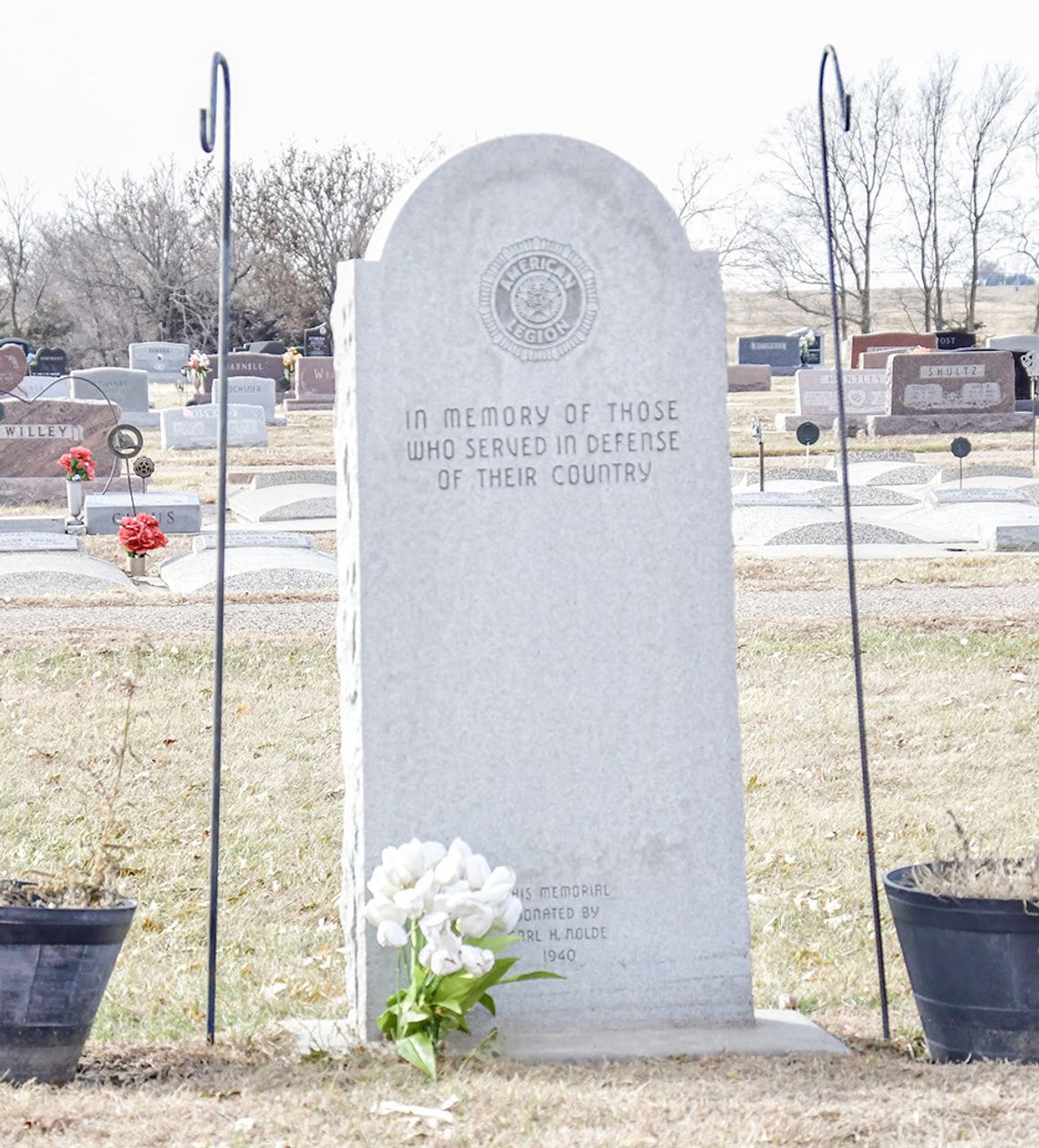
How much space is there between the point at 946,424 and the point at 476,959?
87.0 ft

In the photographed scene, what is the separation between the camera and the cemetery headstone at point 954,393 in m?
29.0

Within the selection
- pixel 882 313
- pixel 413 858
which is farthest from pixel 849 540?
pixel 882 313

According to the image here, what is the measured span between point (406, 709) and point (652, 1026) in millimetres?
1024

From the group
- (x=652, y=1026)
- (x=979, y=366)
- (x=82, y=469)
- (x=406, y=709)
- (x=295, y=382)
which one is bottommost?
(x=652, y=1026)

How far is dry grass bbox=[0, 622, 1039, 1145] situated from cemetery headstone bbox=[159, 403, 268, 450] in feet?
62.6

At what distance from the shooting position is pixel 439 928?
3.89 m

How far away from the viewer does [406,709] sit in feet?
13.7

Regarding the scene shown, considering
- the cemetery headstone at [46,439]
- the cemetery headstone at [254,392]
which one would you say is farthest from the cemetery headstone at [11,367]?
the cemetery headstone at [46,439]

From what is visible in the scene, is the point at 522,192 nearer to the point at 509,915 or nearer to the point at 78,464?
the point at 509,915

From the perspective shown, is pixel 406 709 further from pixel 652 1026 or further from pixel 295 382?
pixel 295 382

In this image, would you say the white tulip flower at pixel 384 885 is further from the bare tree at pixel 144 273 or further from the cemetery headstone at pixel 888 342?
the bare tree at pixel 144 273

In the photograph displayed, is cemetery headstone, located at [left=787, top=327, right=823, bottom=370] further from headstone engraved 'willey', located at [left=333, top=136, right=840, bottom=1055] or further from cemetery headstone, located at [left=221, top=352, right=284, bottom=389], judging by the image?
headstone engraved 'willey', located at [left=333, top=136, right=840, bottom=1055]

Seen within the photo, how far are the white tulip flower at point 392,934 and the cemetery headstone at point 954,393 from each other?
25.9m

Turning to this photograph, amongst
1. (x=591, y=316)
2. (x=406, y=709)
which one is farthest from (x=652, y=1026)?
(x=591, y=316)
